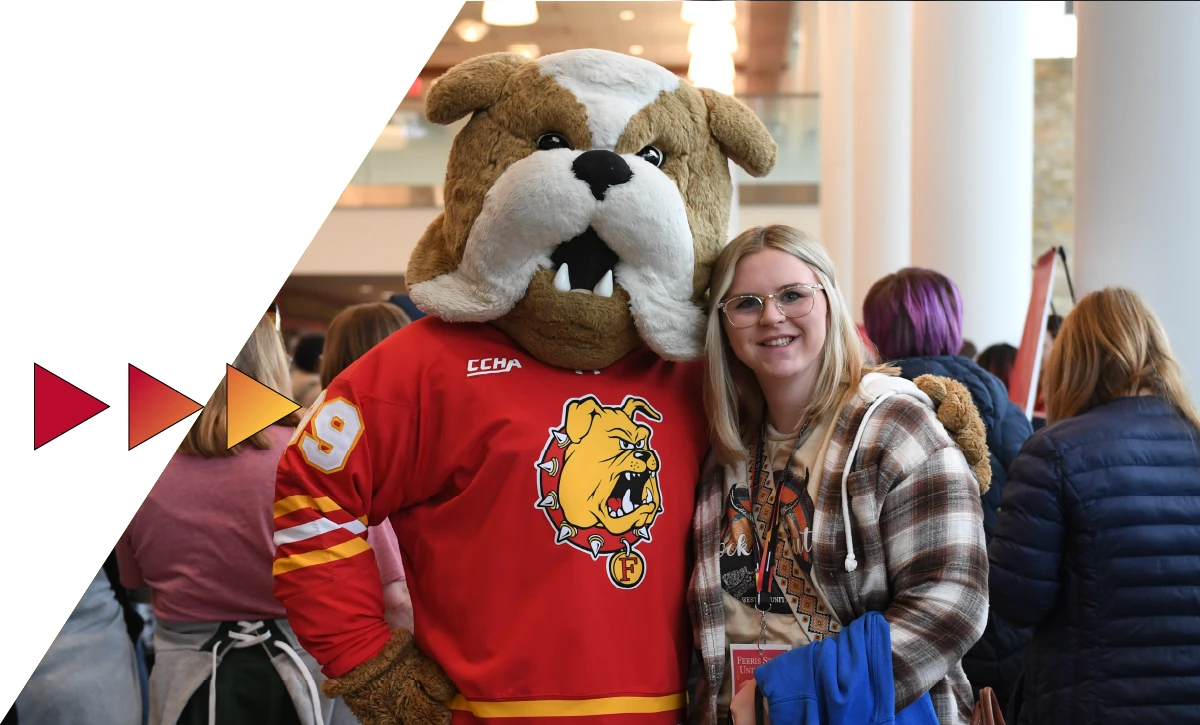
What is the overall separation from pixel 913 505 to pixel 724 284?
0.46 metres

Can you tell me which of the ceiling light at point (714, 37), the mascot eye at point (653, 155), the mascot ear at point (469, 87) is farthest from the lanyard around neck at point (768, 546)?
the ceiling light at point (714, 37)

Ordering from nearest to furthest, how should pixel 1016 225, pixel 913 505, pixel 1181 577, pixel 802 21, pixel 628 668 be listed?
pixel 913 505, pixel 628 668, pixel 1181 577, pixel 1016 225, pixel 802 21

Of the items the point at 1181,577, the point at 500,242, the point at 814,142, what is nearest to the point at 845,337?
the point at 500,242

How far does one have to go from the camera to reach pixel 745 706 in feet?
5.37

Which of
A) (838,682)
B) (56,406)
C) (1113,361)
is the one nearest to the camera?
(838,682)

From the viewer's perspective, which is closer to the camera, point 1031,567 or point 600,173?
point 600,173

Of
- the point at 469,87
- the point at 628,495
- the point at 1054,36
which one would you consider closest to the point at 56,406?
the point at 469,87

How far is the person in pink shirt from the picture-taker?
7.39 ft

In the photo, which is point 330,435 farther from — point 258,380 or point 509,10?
point 509,10

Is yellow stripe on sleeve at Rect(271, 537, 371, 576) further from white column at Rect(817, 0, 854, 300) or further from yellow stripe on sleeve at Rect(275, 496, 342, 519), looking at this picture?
white column at Rect(817, 0, 854, 300)

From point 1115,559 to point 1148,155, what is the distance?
1424 mm

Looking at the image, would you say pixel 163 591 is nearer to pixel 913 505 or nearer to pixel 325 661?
pixel 325 661

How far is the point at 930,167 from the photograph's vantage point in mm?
5004

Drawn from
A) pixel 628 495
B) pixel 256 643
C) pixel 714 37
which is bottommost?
pixel 256 643
